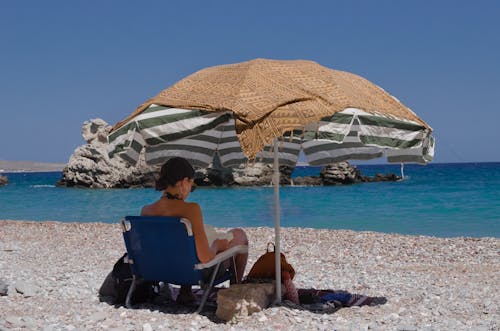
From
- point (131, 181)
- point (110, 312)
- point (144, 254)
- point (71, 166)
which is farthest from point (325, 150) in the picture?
point (71, 166)

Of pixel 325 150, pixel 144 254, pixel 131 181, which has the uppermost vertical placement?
pixel 325 150

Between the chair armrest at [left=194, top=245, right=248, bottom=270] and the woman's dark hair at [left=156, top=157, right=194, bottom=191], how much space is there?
773 millimetres

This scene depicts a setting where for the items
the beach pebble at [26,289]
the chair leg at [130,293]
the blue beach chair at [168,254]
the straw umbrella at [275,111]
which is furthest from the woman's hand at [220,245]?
the beach pebble at [26,289]

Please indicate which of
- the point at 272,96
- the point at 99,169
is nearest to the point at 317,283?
the point at 272,96

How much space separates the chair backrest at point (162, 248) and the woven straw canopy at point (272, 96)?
998mm

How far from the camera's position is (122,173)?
49969 mm

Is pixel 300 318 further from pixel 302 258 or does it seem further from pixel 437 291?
pixel 302 258

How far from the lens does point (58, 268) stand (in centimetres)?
870

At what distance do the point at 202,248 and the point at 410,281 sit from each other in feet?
12.4

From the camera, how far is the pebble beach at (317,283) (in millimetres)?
5051

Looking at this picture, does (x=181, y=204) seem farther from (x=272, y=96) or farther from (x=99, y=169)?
(x=99, y=169)

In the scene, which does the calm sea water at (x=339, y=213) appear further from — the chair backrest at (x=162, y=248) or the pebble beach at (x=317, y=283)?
the chair backrest at (x=162, y=248)

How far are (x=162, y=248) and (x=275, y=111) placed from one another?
1.64 metres

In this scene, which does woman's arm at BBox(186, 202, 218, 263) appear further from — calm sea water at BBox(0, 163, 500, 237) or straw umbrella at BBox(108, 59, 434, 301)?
calm sea water at BBox(0, 163, 500, 237)
